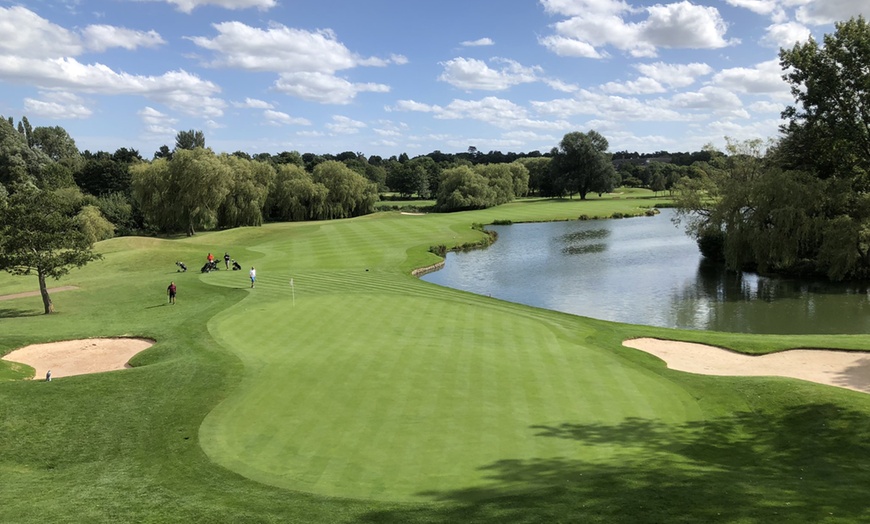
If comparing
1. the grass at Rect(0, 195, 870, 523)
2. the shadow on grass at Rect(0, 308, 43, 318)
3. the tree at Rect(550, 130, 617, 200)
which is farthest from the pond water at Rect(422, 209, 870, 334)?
the tree at Rect(550, 130, 617, 200)

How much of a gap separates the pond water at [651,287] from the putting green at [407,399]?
12169 mm

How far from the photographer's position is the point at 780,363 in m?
20.1

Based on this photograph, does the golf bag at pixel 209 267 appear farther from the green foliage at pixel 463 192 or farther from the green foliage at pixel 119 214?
the green foliage at pixel 463 192

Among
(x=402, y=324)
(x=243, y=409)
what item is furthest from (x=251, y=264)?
(x=243, y=409)

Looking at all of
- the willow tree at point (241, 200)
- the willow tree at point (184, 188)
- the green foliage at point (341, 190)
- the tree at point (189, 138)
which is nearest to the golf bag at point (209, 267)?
the willow tree at point (184, 188)

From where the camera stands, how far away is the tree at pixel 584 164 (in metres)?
127

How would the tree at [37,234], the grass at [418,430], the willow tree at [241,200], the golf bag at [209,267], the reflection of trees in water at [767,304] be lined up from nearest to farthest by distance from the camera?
1. the grass at [418,430]
2. the tree at [37,234]
3. the reflection of trees in water at [767,304]
4. the golf bag at [209,267]
5. the willow tree at [241,200]

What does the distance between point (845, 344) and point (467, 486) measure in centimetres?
1917

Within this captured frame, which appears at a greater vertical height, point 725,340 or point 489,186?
point 489,186

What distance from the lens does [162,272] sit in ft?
148

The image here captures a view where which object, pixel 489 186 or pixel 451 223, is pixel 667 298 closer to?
pixel 451 223

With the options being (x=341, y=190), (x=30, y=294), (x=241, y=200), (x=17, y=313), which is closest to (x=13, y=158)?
(x=241, y=200)

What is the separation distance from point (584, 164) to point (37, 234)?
375 ft

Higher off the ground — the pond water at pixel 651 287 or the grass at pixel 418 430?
the grass at pixel 418 430
